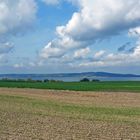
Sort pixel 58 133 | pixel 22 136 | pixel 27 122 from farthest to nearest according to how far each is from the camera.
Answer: pixel 27 122, pixel 58 133, pixel 22 136

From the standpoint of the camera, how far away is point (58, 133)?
18359mm

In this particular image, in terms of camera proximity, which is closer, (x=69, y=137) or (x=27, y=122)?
(x=69, y=137)

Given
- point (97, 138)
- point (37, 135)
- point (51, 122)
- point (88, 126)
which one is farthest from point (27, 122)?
point (97, 138)

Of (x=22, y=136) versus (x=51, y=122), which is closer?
(x=22, y=136)

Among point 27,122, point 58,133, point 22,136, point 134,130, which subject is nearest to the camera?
point 22,136

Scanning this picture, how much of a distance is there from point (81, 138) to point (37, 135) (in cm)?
187

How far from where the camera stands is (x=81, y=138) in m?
17.2

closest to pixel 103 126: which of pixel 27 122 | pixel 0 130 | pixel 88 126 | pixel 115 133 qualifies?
pixel 88 126

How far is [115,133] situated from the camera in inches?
742

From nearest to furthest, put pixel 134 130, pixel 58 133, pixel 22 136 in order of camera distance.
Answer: pixel 22 136 → pixel 58 133 → pixel 134 130

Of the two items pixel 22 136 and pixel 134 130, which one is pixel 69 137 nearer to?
pixel 22 136

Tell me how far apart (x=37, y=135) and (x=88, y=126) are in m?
4.19

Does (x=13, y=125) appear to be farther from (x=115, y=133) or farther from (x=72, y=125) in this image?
(x=115, y=133)

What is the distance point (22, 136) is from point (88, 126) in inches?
193
